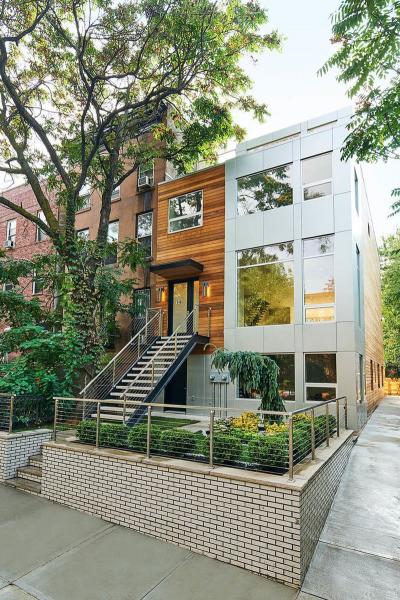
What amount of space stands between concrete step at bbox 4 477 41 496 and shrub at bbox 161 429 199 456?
2.69 meters

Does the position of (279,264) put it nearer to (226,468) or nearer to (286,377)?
(286,377)

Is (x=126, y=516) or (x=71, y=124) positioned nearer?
(x=126, y=516)

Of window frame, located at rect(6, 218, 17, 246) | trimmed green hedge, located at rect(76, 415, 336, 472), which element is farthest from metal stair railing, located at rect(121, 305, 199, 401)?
window frame, located at rect(6, 218, 17, 246)

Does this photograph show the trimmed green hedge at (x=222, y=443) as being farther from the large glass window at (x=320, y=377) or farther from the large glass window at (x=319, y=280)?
the large glass window at (x=319, y=280)

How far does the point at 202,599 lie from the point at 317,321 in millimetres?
7962

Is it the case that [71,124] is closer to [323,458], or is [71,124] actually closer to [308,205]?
[308,205]

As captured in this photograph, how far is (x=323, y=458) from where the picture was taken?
5.46 m

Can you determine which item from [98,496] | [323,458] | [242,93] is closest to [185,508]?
[98,496]

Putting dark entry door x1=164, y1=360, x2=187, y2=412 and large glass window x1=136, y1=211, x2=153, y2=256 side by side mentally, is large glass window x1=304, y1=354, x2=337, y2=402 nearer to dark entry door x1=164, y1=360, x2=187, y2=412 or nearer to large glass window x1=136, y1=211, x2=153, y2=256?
dark entry door x1=164, y1=360, x2=187, y2=412

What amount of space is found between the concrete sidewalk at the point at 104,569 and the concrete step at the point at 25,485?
1.10m

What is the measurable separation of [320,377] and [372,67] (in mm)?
7517

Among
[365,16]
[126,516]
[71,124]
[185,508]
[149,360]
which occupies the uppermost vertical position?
[71,124]

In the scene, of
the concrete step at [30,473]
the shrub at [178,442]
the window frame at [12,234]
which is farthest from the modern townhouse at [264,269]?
the window frame at [12,234]

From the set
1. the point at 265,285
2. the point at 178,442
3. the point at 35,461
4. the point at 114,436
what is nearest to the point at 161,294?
the point at 265,285
